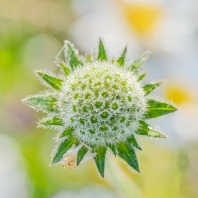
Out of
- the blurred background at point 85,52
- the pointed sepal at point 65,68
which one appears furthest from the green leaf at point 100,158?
the blurred background at point 85,52

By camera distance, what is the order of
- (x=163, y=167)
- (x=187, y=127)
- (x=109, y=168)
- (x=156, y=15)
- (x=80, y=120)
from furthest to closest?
(x=156, y=15), (x=187, y=127), (x=163, y=167), (x=109, y=168), (x=80, y=120)

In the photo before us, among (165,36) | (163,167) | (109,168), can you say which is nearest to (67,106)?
(109,168)

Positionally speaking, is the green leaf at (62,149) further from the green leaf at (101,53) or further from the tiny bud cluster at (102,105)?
the green leaf at (101,53)

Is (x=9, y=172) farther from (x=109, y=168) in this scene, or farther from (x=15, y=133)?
(x=109, y=168)

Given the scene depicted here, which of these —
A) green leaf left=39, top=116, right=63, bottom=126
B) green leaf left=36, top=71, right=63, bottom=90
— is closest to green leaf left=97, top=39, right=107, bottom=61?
green leaf left=36, top=71, right=63, bottom=90

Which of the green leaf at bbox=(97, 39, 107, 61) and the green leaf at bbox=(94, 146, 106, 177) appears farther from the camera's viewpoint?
the green leaf at bbox=(97, 39, 107, 61)

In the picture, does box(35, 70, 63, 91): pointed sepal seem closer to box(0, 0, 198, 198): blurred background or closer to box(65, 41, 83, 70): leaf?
box(65, 41, 83, 70): leaf

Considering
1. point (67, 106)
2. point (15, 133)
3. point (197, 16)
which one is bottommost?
point (15, 133)
